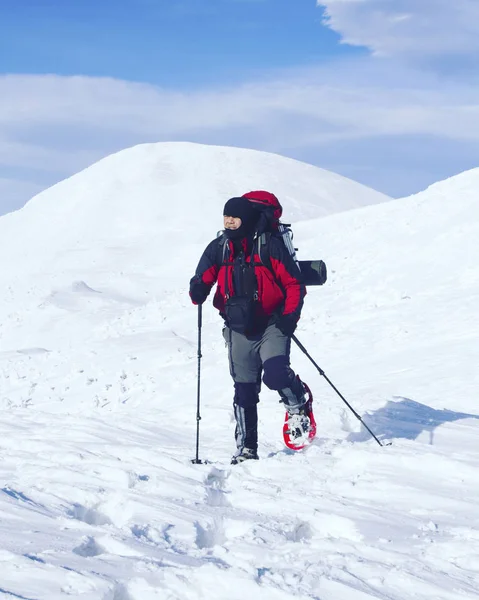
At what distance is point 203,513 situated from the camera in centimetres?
451

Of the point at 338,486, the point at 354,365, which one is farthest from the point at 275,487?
the point at 354,365

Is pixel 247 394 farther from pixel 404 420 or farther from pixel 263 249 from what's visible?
pixel 404 420

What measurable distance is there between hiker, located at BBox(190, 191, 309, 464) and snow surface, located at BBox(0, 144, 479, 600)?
703 millimetres

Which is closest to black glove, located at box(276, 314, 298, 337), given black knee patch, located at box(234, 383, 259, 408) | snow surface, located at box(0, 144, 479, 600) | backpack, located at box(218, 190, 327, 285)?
backpack, located at box(218, 190, 327, 285)

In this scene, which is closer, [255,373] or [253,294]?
[253,294]

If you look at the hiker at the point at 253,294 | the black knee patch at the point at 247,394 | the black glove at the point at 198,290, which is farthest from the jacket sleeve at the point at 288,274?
the black knee patch at the point at 247,394

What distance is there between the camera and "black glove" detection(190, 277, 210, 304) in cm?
604

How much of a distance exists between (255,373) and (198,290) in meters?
0.84

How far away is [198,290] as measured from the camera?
6.05 meters

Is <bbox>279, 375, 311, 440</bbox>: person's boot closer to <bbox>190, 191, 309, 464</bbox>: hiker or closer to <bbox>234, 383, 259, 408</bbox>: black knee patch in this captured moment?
<bbox>190, 191, 309, 464</bbox>: hiker

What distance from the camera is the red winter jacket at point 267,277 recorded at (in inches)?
230

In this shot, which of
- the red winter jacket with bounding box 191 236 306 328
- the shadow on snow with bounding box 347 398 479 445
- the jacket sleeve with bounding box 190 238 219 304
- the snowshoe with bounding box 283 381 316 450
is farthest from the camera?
the shadow on snow with bounding box 347 398 479 445

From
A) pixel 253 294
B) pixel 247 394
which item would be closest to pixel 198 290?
pixel 253 294

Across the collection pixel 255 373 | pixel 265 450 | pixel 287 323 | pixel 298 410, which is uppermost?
pixel 287 323
